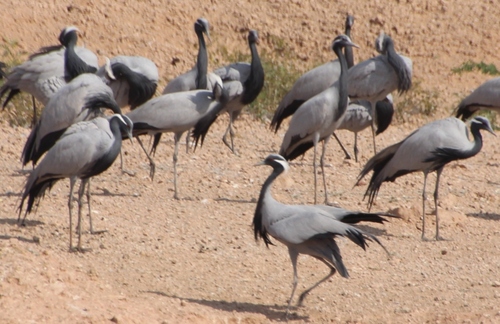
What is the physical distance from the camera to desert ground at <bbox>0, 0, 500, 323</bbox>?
A: 7379 millimetres

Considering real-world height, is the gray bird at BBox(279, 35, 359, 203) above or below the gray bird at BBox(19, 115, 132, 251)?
above

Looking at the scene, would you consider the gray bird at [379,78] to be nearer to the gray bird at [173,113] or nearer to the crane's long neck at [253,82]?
the crane's long neck at [253,82]

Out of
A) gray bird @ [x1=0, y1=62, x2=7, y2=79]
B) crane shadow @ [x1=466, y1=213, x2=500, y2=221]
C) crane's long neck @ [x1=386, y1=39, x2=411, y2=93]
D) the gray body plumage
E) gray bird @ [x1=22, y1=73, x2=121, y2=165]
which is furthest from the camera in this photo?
gray bird @ [x1=0, y1=62, x2=7, y2=79]

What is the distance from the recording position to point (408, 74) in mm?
13656

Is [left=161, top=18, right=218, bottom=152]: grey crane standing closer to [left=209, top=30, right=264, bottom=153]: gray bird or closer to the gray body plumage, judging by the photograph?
[left=209, top=30, right=264, bottom=153]: gray bird

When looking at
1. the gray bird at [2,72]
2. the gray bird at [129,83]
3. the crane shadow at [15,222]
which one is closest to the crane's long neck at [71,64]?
the gray bird at [129,83]

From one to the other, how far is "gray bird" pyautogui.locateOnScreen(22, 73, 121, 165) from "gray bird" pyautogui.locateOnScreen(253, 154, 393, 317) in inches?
131

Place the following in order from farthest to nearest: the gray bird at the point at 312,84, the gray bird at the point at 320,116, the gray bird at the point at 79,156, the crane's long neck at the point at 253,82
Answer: the crane's long neck at the point at 253,82 → the gray bird at the point at 312,84 → the gray bird at the point at 320,116 → the gray bird at the point at 79,156

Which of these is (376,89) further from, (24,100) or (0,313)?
(0,313)

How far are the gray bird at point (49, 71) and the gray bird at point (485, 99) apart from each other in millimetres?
5622

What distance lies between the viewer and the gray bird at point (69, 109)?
10.6 m

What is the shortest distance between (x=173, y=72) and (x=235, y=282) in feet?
33.1

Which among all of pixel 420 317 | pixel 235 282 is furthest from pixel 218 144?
pixel 420 317

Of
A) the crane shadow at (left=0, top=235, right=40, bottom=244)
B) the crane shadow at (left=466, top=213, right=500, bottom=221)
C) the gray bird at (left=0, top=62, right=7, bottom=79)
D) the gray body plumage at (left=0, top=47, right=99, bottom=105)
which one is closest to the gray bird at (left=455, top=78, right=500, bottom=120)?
the crane shadow at (left=466, top=213, right=500, bottom=221)
